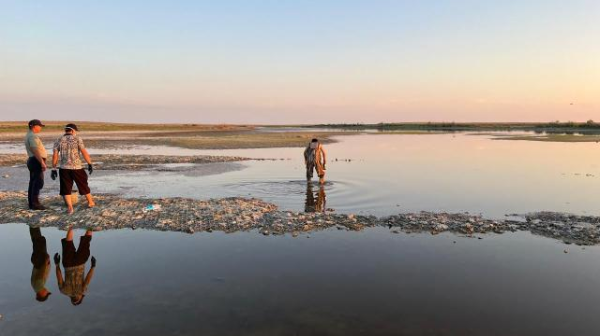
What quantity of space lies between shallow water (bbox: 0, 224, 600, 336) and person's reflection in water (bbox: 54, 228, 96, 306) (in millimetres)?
162

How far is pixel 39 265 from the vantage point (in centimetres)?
934

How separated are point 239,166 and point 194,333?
23542 mm

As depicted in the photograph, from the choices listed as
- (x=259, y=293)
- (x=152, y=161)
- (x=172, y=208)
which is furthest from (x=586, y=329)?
(x=152, y=161)

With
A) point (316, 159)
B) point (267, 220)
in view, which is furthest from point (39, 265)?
point (316, 159)

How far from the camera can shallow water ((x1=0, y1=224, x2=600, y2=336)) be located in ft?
21.7

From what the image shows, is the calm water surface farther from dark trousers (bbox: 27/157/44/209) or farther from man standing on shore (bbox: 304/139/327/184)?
man standing on shore (bbox: 304/139/327/184)

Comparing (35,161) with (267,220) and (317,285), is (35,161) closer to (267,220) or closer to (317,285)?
(267,220)

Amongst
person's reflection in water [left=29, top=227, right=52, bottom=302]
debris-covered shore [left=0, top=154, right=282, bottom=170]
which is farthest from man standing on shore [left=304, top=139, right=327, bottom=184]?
debris-covered shore [left=0, top=154, right=282, bottom=170]

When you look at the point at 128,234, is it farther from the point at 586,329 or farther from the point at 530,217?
the point at 530,217

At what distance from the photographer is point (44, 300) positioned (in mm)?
7473

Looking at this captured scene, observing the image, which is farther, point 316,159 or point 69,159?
point 316,159

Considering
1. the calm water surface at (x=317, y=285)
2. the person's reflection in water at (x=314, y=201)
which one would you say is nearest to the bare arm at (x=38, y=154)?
the calm water surface at (x=317, y=285)

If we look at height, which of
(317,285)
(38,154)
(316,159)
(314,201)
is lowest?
(317,285)

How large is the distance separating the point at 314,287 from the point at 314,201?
862 cm
